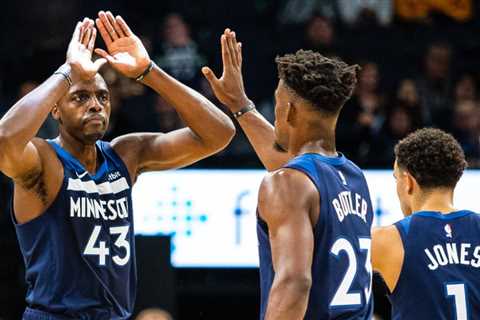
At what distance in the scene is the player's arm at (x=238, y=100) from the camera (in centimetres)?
583

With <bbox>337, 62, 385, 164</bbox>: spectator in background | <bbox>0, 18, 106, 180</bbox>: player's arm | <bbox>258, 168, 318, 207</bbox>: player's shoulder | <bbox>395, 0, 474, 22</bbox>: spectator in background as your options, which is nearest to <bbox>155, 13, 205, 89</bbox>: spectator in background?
<bbox>337, 62, 385, 164</bbox>: spectator in background

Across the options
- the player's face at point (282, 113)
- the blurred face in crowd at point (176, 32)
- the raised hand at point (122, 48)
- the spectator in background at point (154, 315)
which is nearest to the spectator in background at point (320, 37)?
the blurred face in crowd at point (176, 32)

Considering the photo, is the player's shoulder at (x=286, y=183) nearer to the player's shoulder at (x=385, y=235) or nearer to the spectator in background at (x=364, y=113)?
the player's shoulder at (x=385, y=235)

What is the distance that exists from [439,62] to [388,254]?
706 cm

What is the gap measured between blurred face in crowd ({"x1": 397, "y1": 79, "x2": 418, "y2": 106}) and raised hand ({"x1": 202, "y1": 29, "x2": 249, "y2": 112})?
5314 millimetres

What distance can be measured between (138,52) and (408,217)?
1.72 metres

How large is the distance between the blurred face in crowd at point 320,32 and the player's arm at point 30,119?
20.1 ft

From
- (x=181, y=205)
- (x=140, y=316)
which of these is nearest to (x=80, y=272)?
(x=140, y=316)

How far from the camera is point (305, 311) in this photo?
14.3 feet

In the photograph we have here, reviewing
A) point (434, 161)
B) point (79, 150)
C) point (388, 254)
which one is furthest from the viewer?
point (79, 150)

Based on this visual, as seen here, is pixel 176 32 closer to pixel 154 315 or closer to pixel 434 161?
pixel 154 315

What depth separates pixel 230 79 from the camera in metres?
5.92

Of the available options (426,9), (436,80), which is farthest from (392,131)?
(426,9)

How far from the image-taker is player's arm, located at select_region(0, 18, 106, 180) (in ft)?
17.2
